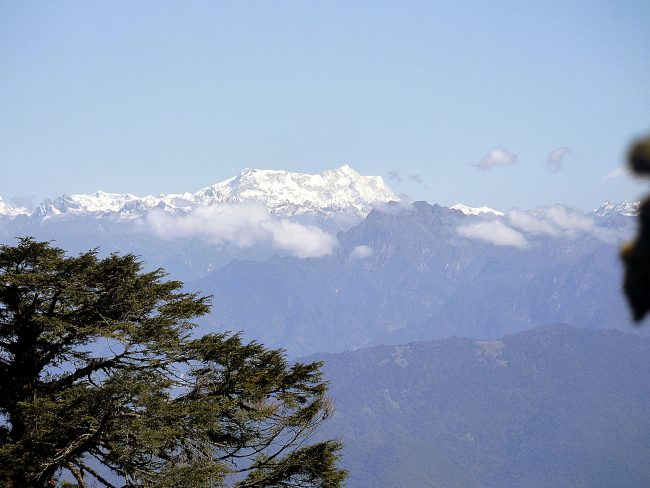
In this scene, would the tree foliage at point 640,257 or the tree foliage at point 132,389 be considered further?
the tree foliage at point 132,389

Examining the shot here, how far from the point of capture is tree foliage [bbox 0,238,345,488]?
703 inches

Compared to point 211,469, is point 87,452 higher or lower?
higher

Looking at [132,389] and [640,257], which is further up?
[132,389]

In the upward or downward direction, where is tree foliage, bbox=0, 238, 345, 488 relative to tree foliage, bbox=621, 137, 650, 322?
upward

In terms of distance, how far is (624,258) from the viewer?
3752 millimetres

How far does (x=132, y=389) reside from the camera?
1727 centimetres

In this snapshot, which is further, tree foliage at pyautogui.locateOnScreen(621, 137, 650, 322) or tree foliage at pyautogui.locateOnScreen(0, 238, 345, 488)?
tree foliage at pyautogui.locateOnScreen(0, 238, 345, 488)

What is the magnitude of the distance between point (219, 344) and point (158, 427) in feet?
12.4

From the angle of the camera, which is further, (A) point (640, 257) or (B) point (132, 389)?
(B) point (132, 389)

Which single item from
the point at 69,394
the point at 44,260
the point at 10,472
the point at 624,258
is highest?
the point at 44,260

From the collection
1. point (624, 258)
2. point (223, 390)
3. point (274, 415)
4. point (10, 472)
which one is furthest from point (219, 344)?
point (624, 258)

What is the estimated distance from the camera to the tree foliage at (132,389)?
58.6 feet

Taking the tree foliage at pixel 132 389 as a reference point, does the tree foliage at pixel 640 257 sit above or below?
below

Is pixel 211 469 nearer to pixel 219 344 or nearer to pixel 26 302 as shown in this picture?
pixel 219 344
